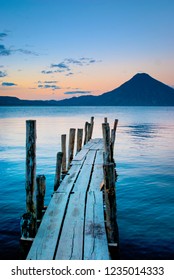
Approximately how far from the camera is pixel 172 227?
918cm

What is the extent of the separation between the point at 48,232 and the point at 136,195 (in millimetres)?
7442

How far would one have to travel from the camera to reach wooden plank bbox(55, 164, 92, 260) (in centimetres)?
484

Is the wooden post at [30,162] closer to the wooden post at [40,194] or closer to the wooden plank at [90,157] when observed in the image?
the wooden post at [40,194]

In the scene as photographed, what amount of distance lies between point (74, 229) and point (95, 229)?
44 cm

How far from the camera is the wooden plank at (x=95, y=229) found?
489 cm

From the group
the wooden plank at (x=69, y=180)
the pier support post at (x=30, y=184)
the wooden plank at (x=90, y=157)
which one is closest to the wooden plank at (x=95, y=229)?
the wooden plank at (x=69, y=180)

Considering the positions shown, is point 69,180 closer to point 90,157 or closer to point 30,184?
point 30,184

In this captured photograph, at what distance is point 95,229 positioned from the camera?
18.9 ft

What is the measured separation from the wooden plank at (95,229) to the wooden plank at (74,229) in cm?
12

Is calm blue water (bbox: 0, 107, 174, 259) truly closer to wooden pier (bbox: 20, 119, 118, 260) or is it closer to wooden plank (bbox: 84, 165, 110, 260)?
wooden plank (bbox: 84, 165, 110, 260)

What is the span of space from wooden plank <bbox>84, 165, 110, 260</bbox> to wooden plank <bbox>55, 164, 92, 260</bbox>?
0.40ft

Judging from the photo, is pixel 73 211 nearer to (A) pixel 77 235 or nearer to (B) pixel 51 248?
(A) pixel 77 235

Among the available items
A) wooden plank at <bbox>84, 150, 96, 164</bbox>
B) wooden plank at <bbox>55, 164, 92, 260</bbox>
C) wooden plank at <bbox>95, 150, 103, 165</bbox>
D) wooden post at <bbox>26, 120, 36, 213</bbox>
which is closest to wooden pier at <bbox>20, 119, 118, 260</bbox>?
wooden plank at <bbox>55, 164, 92, 260</bbox>

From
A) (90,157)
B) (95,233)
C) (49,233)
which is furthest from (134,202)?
(49,233)
